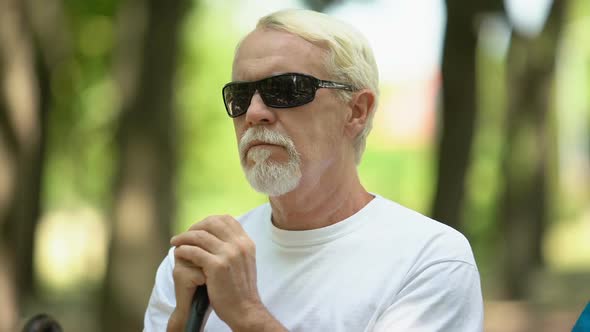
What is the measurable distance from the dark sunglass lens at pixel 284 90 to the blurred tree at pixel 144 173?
670 cm

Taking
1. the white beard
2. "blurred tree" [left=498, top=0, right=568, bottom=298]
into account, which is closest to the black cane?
the white beard

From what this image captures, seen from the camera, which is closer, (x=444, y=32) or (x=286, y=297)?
(x=286, y=297)

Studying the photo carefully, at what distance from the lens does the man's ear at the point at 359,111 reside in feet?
10.4

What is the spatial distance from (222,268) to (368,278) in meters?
0.50

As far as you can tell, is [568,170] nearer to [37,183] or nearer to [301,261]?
[37,183]

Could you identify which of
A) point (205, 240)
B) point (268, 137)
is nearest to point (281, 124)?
point (268, 137)

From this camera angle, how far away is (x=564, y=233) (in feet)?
103

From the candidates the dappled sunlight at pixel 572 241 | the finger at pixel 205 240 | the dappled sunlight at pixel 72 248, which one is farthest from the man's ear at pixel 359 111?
the dappled sunlight at pixel 572 241

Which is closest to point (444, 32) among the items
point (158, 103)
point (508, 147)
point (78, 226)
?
point (158, 103)

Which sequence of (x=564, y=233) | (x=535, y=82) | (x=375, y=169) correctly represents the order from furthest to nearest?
(x=375, y=169) → (x=564, y=233) → (x=535, y=82)

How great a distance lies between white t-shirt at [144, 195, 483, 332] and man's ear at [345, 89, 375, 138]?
26cm

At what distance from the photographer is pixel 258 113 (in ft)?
9.65

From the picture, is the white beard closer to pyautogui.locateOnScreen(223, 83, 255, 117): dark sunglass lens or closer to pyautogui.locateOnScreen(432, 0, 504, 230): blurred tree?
pyautogui.locateOnScreen(223, 83, 255, 117): dark sunglass lens

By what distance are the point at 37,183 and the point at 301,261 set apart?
32.9 feet
